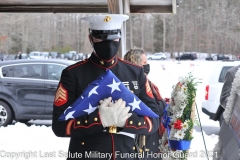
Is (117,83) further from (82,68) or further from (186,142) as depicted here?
(186,142)

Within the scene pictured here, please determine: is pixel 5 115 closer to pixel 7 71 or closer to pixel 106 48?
pixel 7 71

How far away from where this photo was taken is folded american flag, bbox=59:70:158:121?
8.54ft

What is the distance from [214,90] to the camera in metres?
10.5

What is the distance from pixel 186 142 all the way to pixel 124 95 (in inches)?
52.6

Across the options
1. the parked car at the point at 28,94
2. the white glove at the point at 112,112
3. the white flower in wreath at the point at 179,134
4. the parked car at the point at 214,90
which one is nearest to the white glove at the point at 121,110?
the white glove at the point at 112,112

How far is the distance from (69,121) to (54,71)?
765cm

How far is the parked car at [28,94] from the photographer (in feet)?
32.5

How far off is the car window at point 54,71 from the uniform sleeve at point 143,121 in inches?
289

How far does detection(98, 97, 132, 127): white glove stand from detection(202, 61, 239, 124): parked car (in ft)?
26.0

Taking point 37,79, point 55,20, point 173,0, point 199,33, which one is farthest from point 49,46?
point 173,0

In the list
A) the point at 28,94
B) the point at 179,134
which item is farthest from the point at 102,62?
the point at 28,94

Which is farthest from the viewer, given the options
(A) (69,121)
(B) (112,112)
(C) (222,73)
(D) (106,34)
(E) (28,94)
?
(C) (222,73)

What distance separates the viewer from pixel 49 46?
2381 inches

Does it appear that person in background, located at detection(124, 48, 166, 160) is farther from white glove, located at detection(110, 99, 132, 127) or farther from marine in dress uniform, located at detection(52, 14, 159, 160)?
white glove, located at detection(110, 99, 132, 127)
